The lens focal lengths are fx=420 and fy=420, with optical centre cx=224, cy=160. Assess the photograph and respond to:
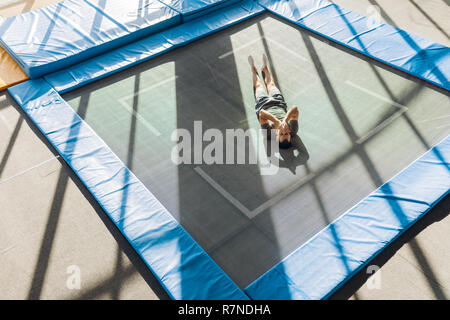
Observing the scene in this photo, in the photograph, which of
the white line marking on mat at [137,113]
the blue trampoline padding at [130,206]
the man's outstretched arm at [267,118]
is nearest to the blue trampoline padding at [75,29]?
the blue trampoline padding at [130,206]

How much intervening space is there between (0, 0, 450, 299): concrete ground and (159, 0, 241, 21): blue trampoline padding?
3214 mm

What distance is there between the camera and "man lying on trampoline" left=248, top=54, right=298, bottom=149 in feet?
15.2

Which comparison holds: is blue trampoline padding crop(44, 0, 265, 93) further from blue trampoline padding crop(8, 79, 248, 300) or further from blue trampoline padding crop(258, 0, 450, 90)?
blue trampoline padding crop(258, 0, 450, 90)

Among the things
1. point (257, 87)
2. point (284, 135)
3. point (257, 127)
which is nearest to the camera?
point (284, 135)

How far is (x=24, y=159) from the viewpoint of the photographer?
15.6 ft

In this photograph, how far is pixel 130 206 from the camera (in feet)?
13.7

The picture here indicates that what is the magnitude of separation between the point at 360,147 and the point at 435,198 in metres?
0.99

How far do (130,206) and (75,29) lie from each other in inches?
138

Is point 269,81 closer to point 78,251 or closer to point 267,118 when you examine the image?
point 267,118

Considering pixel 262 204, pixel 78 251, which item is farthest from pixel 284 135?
pixel 78 251

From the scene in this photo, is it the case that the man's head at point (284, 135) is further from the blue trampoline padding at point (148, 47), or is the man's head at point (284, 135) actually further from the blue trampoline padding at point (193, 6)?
the blue trampoline padding at point (193, 6)

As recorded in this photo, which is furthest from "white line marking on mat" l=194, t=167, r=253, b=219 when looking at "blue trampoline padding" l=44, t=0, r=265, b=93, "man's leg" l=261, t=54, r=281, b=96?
"blue trampoline padding" l=44, t=0, r=265, b=93

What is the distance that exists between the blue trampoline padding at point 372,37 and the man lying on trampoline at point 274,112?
175 cm

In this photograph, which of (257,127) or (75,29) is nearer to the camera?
(257,127)
